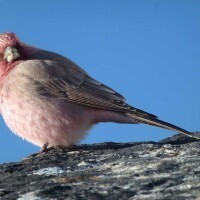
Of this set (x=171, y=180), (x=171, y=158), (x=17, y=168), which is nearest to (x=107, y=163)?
(x=171, y=158)

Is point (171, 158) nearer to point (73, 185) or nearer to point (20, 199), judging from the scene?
point (73, 185)

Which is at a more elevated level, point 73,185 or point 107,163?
point 107,163

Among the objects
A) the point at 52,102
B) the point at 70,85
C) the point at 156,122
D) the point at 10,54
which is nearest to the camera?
the point at 156,122

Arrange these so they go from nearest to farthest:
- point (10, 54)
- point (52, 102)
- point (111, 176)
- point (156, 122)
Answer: point (111, 176)
point (156, 122)
point (52, 102)
point (10, 54)

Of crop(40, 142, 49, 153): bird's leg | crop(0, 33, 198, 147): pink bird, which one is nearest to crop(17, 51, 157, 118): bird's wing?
crop(0, 33, 198, 147): pink bird

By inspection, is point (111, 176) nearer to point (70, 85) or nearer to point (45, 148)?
point (45, 148)

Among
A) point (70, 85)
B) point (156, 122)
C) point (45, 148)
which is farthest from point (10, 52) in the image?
point (156, 122)
